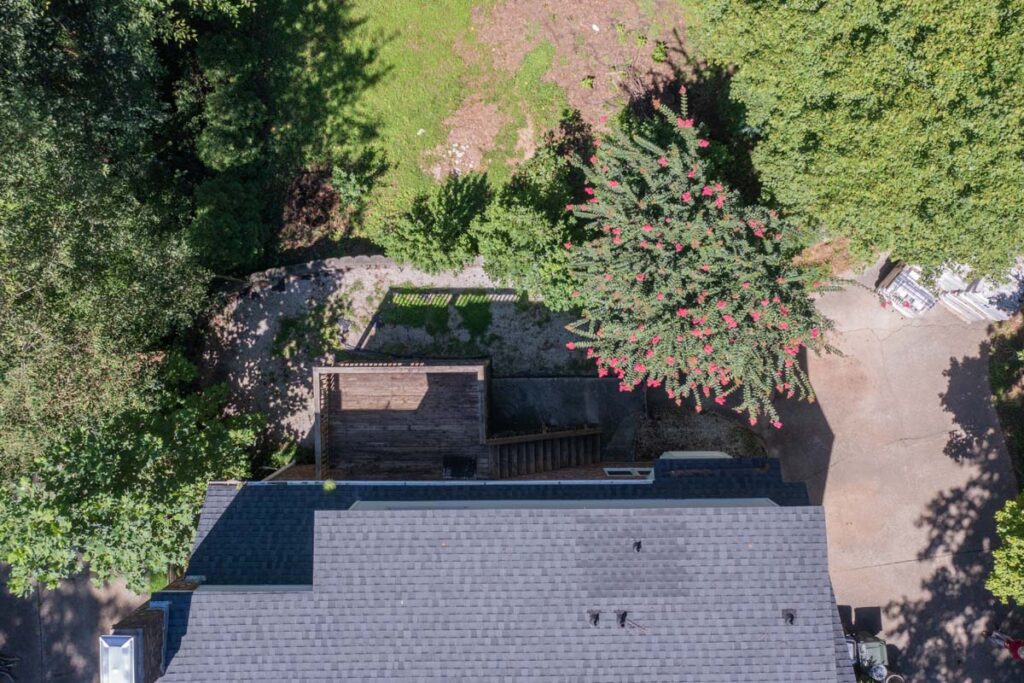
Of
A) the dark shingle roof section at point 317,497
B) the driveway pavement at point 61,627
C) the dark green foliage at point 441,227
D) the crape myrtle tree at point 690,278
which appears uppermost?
the dark green foliage at point 441,227

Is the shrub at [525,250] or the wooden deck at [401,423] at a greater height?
the shrub at [525,250]

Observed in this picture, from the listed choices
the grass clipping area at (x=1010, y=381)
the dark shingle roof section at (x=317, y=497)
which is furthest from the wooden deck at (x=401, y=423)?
the grass clipping area at (x=1010, y=381)

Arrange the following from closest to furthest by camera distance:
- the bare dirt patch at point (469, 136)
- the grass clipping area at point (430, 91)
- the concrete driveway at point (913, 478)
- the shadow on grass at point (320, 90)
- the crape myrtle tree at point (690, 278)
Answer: the crape myrtle tree at point (690, 278), the concrete driveway at point (913, 478), the grass clipping area at point (430, 91), the bare dirt patch at point (469, 136), the shadow on grass at point (320, 90)

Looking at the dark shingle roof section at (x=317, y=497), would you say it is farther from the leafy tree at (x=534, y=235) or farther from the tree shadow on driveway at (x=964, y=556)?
the tree shadow on driveway at (x=964, y=556)

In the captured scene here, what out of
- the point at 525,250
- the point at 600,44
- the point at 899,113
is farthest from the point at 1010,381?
the point at 600,44

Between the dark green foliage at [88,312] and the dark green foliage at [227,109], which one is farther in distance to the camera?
the dark green foliage at [227,109]

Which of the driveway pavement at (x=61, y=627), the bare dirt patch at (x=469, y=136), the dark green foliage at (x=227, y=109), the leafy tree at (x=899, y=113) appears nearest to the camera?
the leafy tree at (x=899, y=113)

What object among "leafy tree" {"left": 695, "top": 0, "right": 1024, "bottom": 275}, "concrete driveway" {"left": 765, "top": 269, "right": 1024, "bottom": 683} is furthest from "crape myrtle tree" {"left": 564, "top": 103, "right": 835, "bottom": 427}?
"concrete driveway" {"left": 765, "top": 269, "right": 1024, "bottom": 683}

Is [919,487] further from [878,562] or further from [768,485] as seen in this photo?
[768,485]
